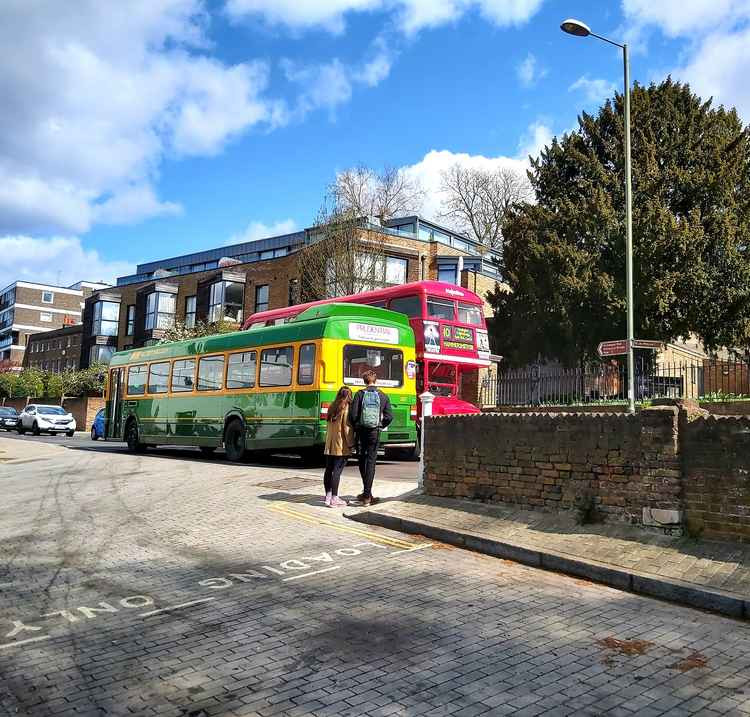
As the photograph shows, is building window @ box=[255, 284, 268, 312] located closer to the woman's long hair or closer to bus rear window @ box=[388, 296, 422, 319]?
bus rear window @ box=[388, 296, 422, 319]

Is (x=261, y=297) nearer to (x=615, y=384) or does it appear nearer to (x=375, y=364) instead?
(x=615, y=384)

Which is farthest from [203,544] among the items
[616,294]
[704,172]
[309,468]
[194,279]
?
[194,279]

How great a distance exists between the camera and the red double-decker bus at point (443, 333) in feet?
57.2

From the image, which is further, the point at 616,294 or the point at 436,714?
the point at 616,294

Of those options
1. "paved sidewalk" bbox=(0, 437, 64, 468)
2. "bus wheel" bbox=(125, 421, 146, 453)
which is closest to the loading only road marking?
"paved sidewalk" bbox=(0, 437, 64, 468)

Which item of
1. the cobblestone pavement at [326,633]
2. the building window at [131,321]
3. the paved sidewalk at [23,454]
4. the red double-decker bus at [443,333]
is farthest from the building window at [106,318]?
the cobblestone pavement at [326,633]

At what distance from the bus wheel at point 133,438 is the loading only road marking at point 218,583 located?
46.3 feet

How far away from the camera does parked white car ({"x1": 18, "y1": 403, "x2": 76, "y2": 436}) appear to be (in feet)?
119

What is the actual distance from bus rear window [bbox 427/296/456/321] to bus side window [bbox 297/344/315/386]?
449 centimetres

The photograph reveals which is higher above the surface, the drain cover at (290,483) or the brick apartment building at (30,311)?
the brick apartment building at (30,311)

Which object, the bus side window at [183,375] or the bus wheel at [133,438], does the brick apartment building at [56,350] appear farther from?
the bus side window at [183,375]

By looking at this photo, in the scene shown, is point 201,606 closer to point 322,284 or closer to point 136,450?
point 136,450

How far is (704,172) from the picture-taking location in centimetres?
2323

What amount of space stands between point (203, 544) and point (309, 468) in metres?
7.56
